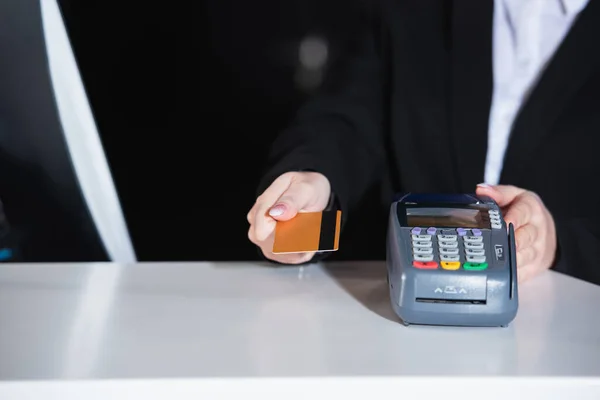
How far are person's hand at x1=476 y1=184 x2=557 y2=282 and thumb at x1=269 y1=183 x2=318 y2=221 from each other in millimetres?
156

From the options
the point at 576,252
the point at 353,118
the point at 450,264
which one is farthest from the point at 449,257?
the point at 353,118

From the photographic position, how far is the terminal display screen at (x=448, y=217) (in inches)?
20.0

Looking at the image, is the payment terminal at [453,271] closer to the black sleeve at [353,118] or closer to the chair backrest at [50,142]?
the black sleeve at [353,118]

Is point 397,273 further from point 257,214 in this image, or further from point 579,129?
point 579,129

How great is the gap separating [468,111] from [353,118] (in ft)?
0.45

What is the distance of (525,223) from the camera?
0.57 m

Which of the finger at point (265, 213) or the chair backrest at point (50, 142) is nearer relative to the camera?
the finger at point (265, 213)

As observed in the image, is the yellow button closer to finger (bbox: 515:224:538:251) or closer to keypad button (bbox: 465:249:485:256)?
keypad button (bbox: 465:249:485:256)

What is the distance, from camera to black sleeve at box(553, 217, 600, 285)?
62 cm

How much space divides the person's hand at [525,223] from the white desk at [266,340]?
19 millimetres

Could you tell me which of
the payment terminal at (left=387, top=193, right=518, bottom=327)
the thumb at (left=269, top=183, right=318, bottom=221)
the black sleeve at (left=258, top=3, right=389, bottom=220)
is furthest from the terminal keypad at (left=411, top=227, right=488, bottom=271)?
the black sleeve at (left=258, top=3, right=389, bottom=220)

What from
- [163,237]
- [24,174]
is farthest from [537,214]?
[24,174]

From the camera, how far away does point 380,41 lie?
0.79 meters

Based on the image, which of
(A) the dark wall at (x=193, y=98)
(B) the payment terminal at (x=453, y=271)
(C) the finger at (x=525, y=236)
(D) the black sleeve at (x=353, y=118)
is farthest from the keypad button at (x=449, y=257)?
(A) the dark wall at (x=193, y=98)
